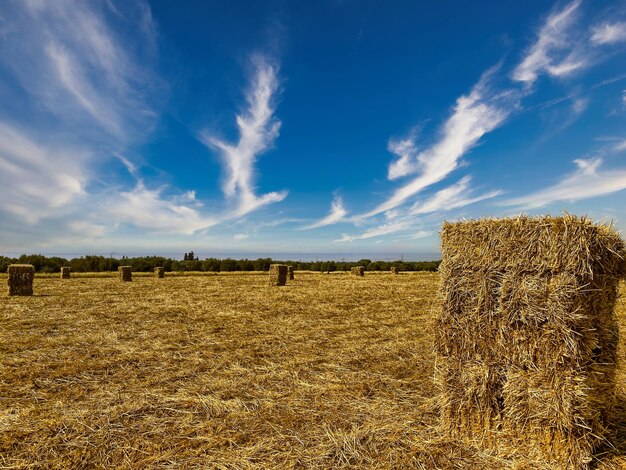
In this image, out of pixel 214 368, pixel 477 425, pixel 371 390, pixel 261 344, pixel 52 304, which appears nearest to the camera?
pixel 477 425

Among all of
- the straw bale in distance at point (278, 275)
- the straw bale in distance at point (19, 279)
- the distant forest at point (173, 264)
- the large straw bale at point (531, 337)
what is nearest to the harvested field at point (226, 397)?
the large straw bale at point (531, 337)

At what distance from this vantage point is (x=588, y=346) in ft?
11.1

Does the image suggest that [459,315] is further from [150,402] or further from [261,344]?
[261,344]

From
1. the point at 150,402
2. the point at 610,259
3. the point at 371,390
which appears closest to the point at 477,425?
the point at 371,390

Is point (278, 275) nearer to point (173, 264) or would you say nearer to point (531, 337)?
point (531, 337)

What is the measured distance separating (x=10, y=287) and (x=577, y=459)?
1927 centimetres

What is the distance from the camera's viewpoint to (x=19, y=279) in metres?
15.5

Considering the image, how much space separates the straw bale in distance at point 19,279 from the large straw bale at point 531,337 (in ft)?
58.2

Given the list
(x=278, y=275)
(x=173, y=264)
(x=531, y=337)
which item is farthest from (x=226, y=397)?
(x=173, y=264)

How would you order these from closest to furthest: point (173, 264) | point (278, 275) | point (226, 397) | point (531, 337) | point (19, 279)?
1. point (531, 337)
2. point (226, 397)
3. point (19, 279)
4. point (278, 275)
5. point (173, 264)

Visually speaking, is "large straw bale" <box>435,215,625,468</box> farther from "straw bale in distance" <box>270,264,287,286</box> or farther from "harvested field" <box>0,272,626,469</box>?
"straw bale in distance" <box>270,264,287,286</box>

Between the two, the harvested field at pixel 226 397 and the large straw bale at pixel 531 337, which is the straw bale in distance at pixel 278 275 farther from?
the large straw bale at pixel 531 337

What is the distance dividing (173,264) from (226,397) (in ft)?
142

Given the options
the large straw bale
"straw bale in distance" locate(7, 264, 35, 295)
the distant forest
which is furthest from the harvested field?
the distant forest
